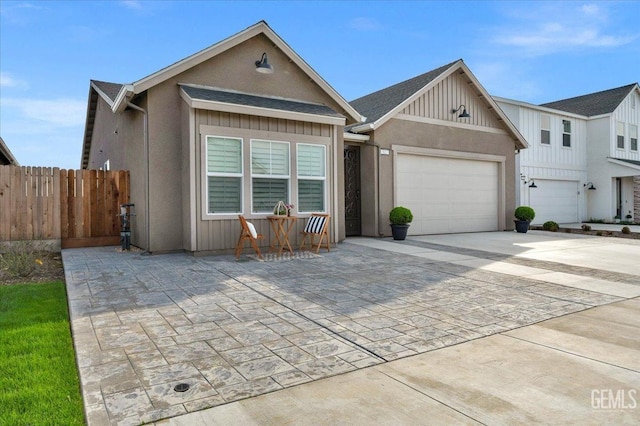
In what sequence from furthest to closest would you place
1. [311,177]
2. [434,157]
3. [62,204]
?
1. [434,157]
2. [311,177]
3. [62,204]

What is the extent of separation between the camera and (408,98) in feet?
40.0

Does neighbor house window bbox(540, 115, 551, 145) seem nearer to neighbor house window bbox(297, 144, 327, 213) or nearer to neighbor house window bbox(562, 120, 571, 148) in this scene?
neighbor house window bbox(562, 120, 571, 148)

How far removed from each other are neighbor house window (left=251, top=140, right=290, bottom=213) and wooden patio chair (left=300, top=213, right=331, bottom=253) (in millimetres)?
733

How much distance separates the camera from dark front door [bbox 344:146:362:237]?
12.3m

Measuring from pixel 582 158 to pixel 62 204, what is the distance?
21.7 m

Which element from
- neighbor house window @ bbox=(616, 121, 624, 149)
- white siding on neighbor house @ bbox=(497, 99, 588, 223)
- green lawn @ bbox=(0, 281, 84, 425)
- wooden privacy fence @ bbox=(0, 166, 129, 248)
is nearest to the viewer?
green lawn @ bbox=(0, 281, 84, 425)

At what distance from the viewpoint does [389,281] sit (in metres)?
6.12

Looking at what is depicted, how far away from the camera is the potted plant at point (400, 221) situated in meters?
11.2

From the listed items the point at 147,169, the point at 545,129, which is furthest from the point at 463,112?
the point at 147,169

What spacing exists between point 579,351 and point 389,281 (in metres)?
2.94

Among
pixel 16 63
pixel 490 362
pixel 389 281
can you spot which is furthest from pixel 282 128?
pixel 16 63

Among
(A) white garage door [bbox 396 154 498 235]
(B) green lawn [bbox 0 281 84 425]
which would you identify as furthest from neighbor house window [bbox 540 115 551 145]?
(B) green lawn [bbox 0 281 84 425]

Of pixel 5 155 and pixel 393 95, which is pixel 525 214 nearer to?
pixel 393 95

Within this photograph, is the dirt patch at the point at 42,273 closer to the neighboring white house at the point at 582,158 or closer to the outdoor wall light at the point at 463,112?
the outdoor wall light at the point at 463,112
